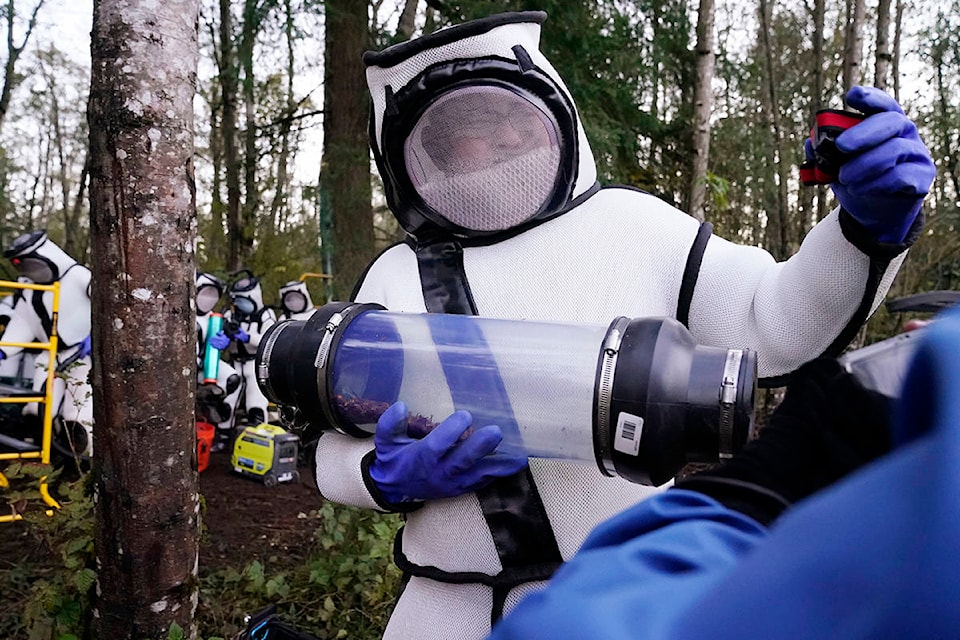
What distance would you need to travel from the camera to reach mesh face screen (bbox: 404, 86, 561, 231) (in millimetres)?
1626

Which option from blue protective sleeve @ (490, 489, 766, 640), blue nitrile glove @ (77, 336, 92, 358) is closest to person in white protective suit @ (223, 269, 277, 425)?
blue nitrile glove @ (77, 336, 92, 358)

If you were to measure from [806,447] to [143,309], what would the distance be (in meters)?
1.99

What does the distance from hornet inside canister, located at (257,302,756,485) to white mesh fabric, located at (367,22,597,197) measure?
47cm

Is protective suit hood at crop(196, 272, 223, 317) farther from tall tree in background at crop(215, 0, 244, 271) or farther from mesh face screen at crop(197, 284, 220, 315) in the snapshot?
tall tree in background at crop(215, 0, 244, 271)

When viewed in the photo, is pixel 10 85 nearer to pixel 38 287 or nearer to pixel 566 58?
pixel 38 287

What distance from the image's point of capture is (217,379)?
269 inches

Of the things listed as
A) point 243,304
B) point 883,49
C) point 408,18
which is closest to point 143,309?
point 243,304

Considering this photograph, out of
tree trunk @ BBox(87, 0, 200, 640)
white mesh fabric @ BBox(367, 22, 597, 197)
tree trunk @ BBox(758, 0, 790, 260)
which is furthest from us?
tree trunk @ BBox(758, 0, 790, 260)

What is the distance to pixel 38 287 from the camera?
191 inches

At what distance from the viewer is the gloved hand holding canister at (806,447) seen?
571 mm

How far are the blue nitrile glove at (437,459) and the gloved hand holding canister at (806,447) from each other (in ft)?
2.39

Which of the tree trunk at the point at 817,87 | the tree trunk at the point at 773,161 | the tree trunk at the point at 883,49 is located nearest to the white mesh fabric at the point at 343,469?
the tree trunk at the point at 883,49

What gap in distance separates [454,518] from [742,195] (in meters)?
9.15

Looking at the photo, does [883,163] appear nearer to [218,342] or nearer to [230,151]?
[218,342]
